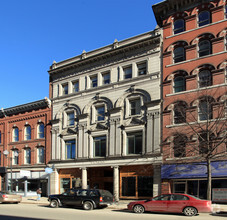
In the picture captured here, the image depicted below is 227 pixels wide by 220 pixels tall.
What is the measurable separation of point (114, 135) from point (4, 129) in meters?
18.3

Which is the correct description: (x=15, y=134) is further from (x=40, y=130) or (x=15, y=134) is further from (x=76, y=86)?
(x=76, y=86)

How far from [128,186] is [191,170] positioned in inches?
258

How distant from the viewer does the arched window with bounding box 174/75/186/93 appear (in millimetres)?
24547

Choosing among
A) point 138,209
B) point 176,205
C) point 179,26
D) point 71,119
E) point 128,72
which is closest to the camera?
point 176,205

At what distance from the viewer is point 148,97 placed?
25828 millimetres

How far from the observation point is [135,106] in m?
26.8

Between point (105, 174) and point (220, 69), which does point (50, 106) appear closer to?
point (105, 174)

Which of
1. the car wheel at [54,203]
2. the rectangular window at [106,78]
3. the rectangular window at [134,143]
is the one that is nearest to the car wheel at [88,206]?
the car wheel at [54,203]

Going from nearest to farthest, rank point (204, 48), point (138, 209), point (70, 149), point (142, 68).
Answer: point (138, 209) < point (204, 48) < point (142, 68) < point (70, 149)

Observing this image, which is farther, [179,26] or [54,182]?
[54,182]

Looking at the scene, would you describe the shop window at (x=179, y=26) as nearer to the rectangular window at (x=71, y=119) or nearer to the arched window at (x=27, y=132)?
the rectangular window at (x=71, y=119)

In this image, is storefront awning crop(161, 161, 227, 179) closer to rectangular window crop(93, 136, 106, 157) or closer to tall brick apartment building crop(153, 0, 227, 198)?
tall brick apartment building crop(153, 0, 227, 198)

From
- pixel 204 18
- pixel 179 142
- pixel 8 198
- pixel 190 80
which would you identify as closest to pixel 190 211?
pixel 179 142

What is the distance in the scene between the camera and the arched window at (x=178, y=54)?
25.2 m
